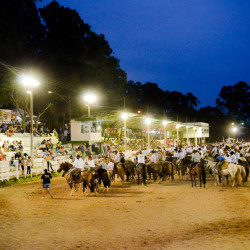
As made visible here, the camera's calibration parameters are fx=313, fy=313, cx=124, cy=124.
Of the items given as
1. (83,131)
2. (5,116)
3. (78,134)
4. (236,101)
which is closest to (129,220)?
(83,131)

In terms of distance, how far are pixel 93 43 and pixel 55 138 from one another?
59.9 ft

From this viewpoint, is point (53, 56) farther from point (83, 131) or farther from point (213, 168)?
point (213, 168)

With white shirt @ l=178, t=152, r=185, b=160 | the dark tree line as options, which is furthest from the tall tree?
white shirt @ l=178, t=152, r=185, b=160

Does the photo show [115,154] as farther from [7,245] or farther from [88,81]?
[88,81]

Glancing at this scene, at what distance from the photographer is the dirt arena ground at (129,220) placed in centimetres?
717

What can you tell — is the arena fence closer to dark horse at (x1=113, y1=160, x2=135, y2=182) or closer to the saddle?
dark horse at (x1=113, y1=160, x2=135, y2=182)

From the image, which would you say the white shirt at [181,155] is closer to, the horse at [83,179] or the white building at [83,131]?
the horse at [83,179]

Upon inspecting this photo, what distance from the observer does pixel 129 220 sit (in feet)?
30.1

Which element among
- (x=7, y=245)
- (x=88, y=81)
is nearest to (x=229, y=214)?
(x=7, y=245)

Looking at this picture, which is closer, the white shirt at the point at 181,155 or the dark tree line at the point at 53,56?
the white shirt at the point at 181,155

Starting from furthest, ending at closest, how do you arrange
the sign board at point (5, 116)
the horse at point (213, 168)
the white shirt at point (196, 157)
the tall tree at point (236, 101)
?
the tall tree at point (236, 101) < the sign board at point (5, 116) < the white shirt at point (196, 157) < the horse at point (213, 168)

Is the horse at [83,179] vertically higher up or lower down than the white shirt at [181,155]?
lower down

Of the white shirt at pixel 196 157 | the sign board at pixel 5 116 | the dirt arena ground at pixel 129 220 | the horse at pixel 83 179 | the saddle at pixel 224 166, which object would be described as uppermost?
the sign board at pixel 5 116

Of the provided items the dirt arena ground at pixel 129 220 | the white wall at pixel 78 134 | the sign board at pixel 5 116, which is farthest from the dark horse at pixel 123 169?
the sign board at pixel 5 116
